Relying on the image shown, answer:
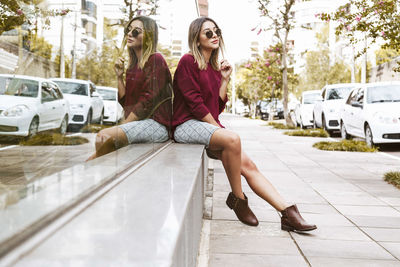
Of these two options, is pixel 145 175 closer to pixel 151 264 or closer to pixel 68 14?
pixel 68 14

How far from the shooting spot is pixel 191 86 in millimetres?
4047

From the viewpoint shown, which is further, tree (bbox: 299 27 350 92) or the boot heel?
tree (bbox: 299 27 350 92)

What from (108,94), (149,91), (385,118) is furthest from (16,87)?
(385,118)

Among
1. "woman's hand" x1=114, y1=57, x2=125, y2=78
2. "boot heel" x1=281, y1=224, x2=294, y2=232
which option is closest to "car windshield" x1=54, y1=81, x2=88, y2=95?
"woman's hand" x1=114, y1=57, x2=125, y2=78

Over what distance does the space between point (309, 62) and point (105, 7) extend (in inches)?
1692

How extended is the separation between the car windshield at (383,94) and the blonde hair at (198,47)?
7.88m

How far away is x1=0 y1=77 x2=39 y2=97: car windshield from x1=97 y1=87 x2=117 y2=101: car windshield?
0.66 meters

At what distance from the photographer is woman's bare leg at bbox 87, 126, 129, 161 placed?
237cm

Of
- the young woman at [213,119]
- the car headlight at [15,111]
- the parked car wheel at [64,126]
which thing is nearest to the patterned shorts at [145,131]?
the young woman at [213,119]

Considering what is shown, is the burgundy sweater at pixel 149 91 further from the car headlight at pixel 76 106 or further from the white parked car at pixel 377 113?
the white parked car at pixel 377 113

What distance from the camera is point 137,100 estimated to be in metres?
3.47

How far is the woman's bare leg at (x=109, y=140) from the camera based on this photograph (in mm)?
2369

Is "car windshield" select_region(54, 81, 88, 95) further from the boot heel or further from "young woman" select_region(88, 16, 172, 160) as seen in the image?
the boot heel

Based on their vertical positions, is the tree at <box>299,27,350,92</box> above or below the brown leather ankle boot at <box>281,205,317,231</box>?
above
